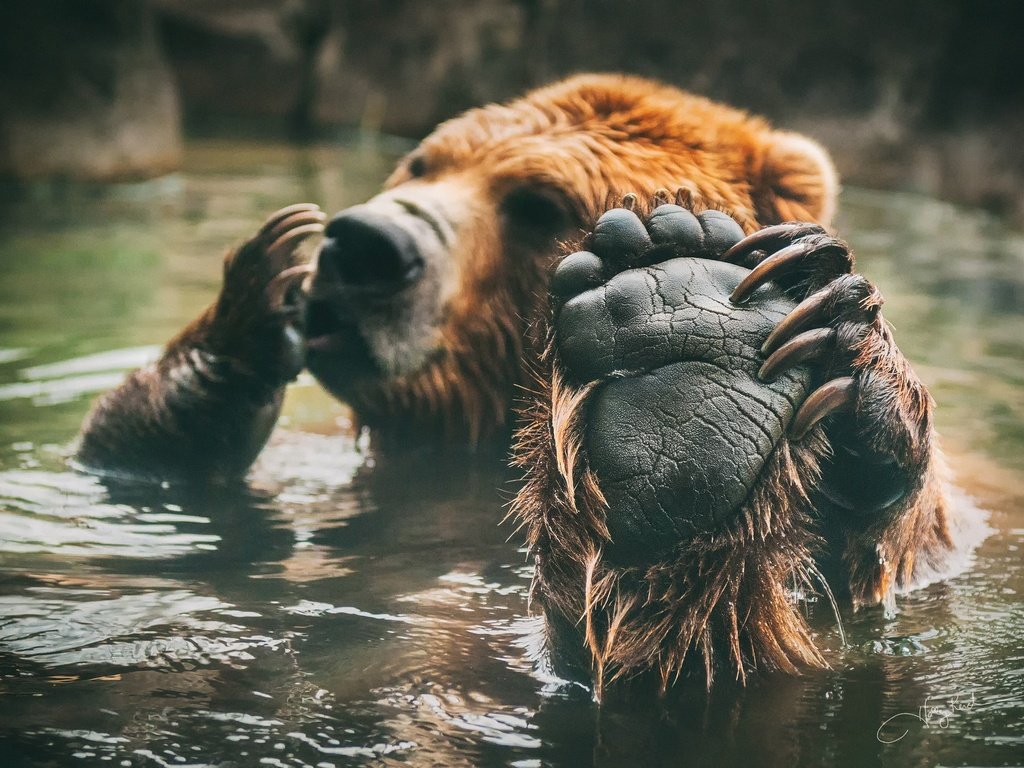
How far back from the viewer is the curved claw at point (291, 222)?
3.02 metres

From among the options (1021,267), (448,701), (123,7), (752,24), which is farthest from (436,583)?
(752,24)

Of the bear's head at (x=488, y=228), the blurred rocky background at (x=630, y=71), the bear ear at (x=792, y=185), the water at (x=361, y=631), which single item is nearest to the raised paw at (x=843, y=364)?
the water at (x=361, y=631)

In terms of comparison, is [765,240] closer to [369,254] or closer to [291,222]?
[369,254]

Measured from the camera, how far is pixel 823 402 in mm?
1835

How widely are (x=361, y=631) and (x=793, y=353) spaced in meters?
0.82

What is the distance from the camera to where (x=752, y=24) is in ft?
30.0

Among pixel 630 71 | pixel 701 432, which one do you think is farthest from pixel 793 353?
pixel 630 71

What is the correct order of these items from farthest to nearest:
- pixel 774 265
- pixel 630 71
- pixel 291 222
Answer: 1. pixel 630 71
2. pixel 291 222
3. pixel 774 265

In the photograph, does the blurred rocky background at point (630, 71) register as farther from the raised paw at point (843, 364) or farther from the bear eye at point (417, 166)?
the raised paw at point (843, 364)

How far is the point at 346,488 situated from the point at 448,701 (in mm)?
1294

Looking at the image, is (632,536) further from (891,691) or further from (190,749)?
(190,749)

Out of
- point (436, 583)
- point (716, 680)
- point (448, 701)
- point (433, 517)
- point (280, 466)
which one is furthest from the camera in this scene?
point (280, 466)

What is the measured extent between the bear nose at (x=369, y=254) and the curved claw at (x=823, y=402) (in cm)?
116

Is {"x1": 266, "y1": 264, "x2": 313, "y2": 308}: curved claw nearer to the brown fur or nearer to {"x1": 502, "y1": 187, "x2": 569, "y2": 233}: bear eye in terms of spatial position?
{"x1": 502, "y1": 187, "x2": 569, "y2": 233}: bear eye
